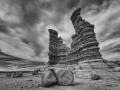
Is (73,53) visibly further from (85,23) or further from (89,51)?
(85,23)

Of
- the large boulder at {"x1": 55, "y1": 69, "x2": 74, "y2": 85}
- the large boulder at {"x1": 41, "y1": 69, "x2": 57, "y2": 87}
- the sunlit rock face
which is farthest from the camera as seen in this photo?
the sunlit rock face

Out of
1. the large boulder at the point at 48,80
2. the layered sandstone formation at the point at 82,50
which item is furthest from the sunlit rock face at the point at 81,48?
the large boulder at the point at 48,80

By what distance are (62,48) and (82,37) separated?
722 inches

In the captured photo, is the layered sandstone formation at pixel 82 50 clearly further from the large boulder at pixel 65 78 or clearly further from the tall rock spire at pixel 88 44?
the large boulder at pixel 65 78

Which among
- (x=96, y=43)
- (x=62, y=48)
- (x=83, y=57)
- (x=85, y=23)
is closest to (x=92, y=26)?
(x=85, y=23)

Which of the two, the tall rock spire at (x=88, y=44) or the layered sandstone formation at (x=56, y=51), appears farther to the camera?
the layered sandstone formation at (x=56, y=51)

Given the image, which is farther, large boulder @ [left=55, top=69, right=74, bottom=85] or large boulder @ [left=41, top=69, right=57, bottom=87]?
large boulder @ [left=55, top=69, right=74, bottom=85]

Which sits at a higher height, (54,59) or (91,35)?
(91,35)

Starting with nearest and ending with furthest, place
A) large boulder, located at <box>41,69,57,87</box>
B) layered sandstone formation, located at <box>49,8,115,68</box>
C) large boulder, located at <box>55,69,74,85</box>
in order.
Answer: large boulder, located at <box>41,69,57,87</box>
large boulder, located at <box>55,69,74,85</box>
layered sandstone formation, located at <box>49,8,115,68</box>

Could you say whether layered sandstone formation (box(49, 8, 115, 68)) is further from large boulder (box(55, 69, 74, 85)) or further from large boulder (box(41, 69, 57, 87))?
large boulder (box(41, 69, 57, 87))

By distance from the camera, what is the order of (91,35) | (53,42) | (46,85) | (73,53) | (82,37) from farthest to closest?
(53,42) < (73,53) < (82,37) < (91,35) < (46,85)

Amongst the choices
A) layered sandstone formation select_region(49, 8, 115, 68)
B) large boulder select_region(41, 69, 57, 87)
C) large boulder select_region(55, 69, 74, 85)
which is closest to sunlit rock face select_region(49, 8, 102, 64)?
layered sandstone formation select_region(49, 8, 115, 68)

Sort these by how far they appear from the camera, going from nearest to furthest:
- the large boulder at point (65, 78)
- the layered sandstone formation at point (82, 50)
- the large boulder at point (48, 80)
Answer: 1. the large boulder at point (48, 80)
2. the large boulder at point (65, 78)
3. the layered sandstone formation at point (82, 50)

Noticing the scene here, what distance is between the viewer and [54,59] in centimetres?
4047
